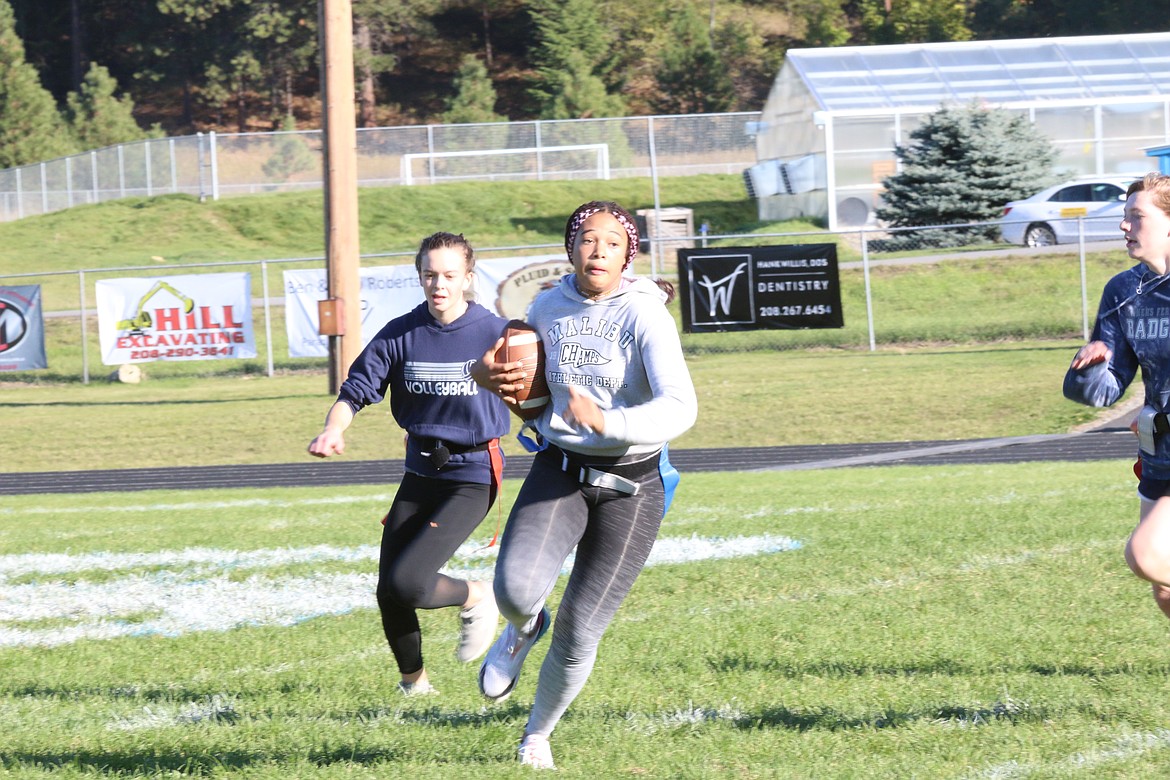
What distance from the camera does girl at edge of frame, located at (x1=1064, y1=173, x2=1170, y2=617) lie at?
4.79 m

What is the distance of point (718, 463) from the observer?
15414 millimetres

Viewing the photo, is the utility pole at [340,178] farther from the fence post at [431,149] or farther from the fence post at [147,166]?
the fence post at [147,166]

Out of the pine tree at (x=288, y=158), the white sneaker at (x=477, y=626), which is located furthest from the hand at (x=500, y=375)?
the pine tree at (x=288, y=158)

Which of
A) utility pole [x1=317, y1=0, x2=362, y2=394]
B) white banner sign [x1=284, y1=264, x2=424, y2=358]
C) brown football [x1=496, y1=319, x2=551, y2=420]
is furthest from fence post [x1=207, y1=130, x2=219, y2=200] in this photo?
brown football [x1=496, y1=319, x2=551, y2=420]

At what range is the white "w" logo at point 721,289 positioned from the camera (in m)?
22.7

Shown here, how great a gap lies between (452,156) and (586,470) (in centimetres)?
3988

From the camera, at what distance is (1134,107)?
35.4 metres

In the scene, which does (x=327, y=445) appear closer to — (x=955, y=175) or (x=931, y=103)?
(x=955, y=175)

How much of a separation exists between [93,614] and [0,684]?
1.59m

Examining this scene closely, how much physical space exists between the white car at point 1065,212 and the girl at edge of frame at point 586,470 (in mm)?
25120

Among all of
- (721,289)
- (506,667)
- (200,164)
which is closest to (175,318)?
(721,289)

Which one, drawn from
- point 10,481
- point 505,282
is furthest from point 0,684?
point 505,282

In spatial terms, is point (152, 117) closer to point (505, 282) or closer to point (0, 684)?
point (505, 282)

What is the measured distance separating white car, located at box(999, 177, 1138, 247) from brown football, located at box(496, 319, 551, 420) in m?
25.2
